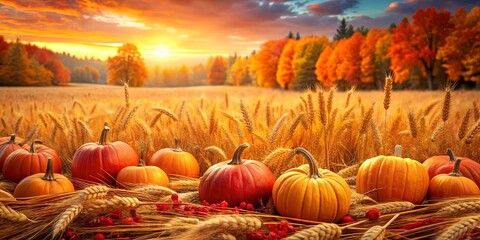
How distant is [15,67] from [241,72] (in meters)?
46.7

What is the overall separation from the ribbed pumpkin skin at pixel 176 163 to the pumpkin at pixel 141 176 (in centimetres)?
34

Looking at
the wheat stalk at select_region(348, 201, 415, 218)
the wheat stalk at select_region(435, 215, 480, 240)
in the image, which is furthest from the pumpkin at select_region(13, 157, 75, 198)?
the wheat stalk at select_region(435, 215, 480, 240)

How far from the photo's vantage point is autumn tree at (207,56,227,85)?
223ft

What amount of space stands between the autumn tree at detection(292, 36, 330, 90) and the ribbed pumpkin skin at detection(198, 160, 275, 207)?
35805 millimetres

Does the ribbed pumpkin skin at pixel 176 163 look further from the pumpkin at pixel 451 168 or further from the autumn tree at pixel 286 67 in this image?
the autumn tree at pixel 286 67

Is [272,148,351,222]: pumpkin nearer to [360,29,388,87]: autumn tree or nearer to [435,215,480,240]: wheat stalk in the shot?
[435,215,480,240]: wheat stalk

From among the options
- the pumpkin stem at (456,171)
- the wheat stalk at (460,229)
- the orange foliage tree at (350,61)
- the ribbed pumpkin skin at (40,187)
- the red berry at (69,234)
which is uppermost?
the orange foliage tree at (350,61)

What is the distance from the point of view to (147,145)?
14.2 ft

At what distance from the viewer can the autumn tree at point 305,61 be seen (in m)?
38.8

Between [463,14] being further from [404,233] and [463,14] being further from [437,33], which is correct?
[404,233]

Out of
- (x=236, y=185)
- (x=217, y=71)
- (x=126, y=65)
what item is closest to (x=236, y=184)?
(x=236, y=185)

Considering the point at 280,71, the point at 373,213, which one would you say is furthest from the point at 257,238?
the point at 280,71

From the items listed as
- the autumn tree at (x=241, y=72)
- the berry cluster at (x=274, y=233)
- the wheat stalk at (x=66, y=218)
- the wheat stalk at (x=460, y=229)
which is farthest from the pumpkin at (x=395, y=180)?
the autumn tree at (x=241, y=72)

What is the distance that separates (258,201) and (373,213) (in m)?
0.83
